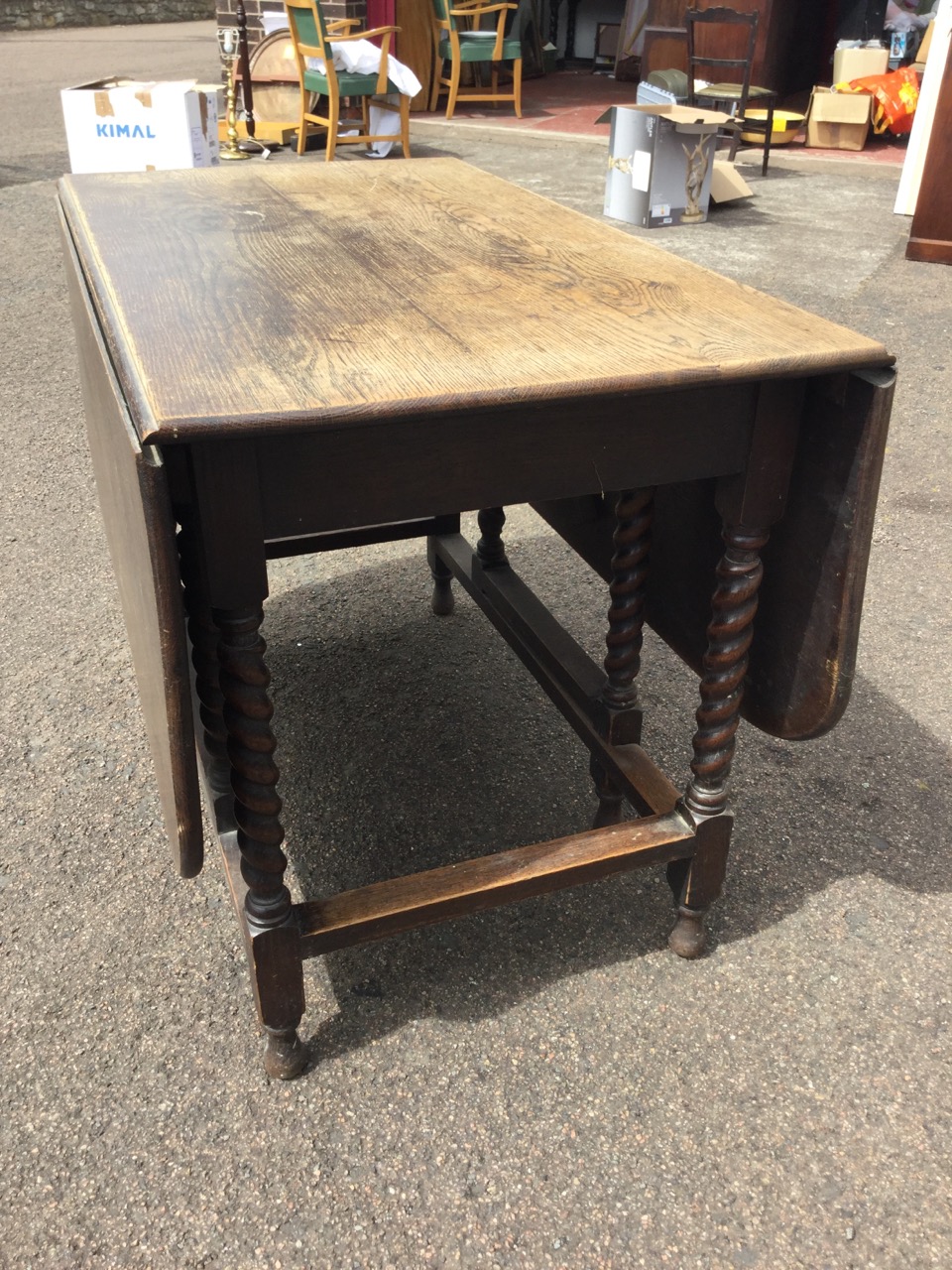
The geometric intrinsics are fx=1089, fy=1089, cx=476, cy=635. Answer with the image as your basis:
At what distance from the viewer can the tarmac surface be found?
4.27ft

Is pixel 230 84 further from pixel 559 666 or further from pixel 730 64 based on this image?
pixel 559 666

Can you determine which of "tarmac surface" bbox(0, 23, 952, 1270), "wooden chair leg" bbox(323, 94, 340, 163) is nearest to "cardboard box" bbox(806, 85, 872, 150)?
"wooden chair leg" bbox(323, 94, 340, 163)

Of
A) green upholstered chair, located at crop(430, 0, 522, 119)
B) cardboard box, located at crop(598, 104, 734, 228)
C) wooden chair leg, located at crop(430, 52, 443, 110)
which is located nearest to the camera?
cardboard box, located at crop(598, 104, 734, 228)

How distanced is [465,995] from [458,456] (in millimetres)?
826

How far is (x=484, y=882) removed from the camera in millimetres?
1500

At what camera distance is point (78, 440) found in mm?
3537

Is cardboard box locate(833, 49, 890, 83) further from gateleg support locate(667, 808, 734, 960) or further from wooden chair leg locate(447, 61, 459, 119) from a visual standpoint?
gateleg support locate(667, 808, 734, 960)

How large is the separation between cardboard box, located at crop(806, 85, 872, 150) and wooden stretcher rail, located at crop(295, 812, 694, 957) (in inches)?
305

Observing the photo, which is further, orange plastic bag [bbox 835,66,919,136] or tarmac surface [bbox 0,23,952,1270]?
orange plastic bag [bbox 835,66,919,136]

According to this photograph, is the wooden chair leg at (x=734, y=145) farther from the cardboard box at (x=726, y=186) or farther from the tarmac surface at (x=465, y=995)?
the tarmac surface at (x=465, y=995)

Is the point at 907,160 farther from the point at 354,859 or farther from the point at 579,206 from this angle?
the point at 354,859

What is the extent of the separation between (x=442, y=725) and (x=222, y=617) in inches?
40.6

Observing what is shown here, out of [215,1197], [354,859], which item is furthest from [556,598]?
[215,1197]

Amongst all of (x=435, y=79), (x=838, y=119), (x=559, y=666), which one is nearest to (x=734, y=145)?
(x=838, y=119)
